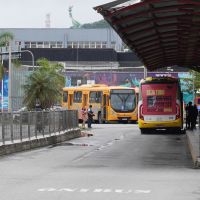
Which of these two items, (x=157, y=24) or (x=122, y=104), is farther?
(x=122, y=104)

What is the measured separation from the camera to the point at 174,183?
14.8 metres

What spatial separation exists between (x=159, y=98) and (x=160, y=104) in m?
0.36

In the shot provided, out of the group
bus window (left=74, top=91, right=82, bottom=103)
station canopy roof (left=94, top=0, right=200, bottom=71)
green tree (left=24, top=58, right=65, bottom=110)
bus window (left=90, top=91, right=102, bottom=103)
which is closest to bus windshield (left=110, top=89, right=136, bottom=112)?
bus window (left=90, top=91, right=102, bottom=103)

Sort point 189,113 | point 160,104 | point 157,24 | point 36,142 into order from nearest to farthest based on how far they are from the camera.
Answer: point 157,24 → point 36,142 → point 160,104 → point 189,113

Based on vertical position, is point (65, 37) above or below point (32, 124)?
above

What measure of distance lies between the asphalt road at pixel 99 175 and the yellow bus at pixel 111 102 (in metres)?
34.9

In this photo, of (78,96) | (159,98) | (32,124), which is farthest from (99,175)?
(78,96)

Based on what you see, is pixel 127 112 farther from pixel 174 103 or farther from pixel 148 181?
pixel 148 181

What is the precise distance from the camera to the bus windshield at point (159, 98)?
39.5 metres

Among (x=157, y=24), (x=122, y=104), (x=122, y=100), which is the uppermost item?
(x=157, y=24)

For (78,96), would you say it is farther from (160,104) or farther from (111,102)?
(160,104)

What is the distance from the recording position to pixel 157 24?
21922mm

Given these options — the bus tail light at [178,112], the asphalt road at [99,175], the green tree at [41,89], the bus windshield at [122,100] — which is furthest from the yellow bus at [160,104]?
the bus windshield at [122,100]

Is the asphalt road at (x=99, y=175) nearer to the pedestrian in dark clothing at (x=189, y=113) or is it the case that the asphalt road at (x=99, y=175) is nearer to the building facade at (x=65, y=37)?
the pedestrian in dark clothing at (x=189, y=113)
